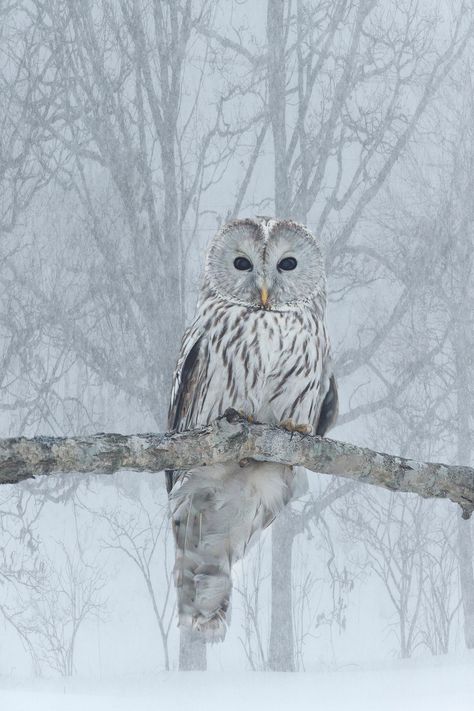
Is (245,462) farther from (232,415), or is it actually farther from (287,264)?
(287,264)

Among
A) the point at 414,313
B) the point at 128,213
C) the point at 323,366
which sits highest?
the point at 128,213

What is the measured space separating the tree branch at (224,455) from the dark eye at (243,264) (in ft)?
1.02

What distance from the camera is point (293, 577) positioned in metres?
2.67

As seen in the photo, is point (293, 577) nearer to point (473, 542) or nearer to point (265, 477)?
point (473, 542)

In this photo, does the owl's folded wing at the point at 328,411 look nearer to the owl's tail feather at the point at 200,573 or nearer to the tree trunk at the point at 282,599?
the owl's tail feather at the point at 200,573

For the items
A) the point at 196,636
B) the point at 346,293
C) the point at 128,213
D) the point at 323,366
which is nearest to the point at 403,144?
the point at 346,293

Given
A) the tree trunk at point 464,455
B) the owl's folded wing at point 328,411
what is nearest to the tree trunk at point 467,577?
the tree trunk at point 464,455

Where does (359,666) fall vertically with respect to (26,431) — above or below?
below

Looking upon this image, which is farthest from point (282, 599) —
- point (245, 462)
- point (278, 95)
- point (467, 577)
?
point (278, 95)

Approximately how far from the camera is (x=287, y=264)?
5.45 ft

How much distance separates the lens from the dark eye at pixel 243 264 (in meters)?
1.65

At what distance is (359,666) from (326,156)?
60.0 inches

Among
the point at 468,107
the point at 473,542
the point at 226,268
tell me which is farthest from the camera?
the point at 468,107

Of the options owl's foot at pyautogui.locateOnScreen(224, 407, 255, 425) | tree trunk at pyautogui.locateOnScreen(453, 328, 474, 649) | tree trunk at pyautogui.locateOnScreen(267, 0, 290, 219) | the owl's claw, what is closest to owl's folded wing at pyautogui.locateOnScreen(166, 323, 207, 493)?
the owl's claw
